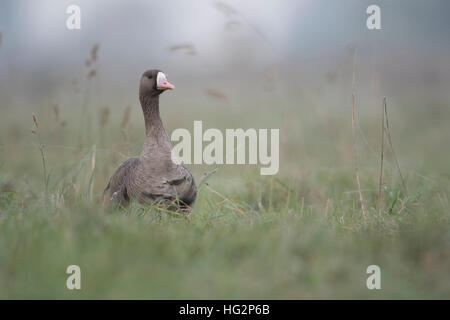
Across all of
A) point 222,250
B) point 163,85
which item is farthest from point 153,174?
point 222,250

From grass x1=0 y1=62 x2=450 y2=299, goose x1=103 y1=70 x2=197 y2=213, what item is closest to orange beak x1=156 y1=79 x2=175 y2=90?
goose x1=103 y1=70 x2=197 y2=213

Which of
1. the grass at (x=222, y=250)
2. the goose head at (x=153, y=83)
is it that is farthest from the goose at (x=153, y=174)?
the grass at (x=222, y=250)

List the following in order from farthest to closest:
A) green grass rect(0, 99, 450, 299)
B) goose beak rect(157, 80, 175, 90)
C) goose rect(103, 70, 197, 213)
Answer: goose beak rect(157, 80, 175, 90), goose rect(103, 70, 197, 213), green grass rect(0, 99, 450, 299)

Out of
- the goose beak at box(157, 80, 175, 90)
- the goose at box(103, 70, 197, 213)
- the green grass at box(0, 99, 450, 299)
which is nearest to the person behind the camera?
the green grass at box(0, 99, 450, 299)

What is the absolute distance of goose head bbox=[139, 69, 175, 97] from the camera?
4590 millimetres

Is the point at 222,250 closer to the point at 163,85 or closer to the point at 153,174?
the point at 153,174

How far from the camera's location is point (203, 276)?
9.23ft

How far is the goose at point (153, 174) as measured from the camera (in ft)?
14.0

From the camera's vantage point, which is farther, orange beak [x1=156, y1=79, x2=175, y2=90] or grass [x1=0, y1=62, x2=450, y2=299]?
orange beak [x1=156, y1=79, x2=175, y2=90]

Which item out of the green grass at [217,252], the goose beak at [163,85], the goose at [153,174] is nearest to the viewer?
the green grass at [217,252]

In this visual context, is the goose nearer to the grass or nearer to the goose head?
the goose head

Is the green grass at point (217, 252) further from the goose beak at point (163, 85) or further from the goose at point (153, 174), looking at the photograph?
the goose beak at point (163, 85)

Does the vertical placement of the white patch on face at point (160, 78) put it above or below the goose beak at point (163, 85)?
above

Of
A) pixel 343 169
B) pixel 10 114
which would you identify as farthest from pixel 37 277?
pixel 10 114
